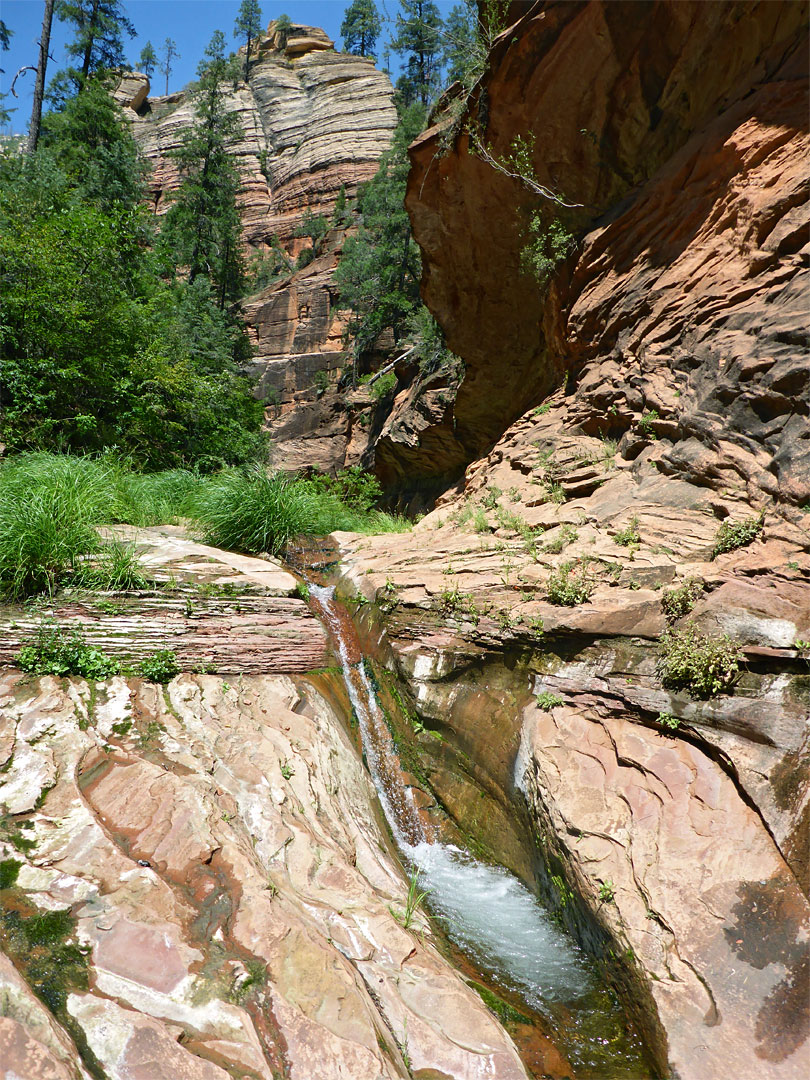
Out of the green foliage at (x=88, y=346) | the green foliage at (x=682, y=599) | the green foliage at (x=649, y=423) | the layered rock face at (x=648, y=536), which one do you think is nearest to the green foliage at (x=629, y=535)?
the layered rock face at (x=648, y=536)

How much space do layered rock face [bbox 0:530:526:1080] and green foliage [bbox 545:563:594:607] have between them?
2.18 meters

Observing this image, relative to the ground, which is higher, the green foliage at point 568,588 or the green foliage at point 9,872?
the green foliage at point 568,588

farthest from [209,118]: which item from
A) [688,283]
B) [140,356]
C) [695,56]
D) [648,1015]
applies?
[648,1015]

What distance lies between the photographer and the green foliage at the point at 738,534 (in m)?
4.74

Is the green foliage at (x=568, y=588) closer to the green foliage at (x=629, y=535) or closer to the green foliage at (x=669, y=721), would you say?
the green foliage at (x=629, y=535)

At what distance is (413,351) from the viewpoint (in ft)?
51.6

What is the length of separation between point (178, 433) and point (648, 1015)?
40.8ft

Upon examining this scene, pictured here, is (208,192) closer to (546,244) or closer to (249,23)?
(546,244)

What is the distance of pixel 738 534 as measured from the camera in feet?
15.7

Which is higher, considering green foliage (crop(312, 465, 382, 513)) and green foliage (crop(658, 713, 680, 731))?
green foliage (crop(312, 465, 382, 513))

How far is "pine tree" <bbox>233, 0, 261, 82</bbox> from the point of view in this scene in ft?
132

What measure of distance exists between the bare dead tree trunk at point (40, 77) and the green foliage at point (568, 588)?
56.0 ft

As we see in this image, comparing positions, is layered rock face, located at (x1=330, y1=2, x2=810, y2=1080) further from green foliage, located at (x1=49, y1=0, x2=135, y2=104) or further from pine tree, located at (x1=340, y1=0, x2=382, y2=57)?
pine tree, located at (x1=340, y1=0, x2=382, y2=57)

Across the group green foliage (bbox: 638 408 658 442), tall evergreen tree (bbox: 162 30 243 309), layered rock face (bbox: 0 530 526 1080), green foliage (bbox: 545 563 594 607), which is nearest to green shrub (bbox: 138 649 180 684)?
layered rock face (bbox: 0 530 526 1080)
